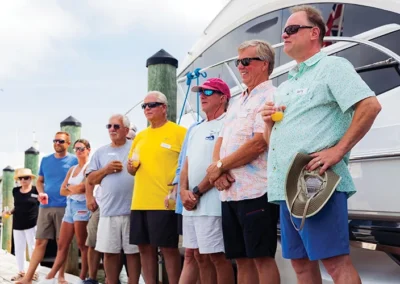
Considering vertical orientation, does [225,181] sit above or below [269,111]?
below

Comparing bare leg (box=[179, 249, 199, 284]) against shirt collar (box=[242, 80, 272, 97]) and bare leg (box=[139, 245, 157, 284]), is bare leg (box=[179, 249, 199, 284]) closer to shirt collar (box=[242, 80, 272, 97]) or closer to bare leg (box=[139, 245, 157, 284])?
bare leg (box=[139, 245, 157, 284])

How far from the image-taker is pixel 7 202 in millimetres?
12461

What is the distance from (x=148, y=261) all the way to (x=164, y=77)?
5.79 ft

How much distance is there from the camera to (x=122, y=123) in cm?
497

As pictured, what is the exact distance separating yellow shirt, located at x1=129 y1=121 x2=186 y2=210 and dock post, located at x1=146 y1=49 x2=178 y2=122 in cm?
71

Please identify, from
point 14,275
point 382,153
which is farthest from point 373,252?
point 14,275

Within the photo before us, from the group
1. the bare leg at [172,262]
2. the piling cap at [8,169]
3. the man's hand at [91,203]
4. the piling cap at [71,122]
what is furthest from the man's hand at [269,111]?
the piling cap at [8,169]

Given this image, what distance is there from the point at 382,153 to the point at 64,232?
4056mm

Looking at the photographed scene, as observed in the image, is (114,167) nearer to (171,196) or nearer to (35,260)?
(171,196)

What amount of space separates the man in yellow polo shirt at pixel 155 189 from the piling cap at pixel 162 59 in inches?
28.6

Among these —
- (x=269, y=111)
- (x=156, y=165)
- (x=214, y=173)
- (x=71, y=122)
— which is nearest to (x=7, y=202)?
(x=71, y=122)

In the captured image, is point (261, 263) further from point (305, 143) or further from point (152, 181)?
point (152, 181)

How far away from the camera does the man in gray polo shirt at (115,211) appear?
4645mm

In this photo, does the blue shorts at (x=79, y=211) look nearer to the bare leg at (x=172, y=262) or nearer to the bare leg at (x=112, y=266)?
the bare leg at (x=112, y=266)
